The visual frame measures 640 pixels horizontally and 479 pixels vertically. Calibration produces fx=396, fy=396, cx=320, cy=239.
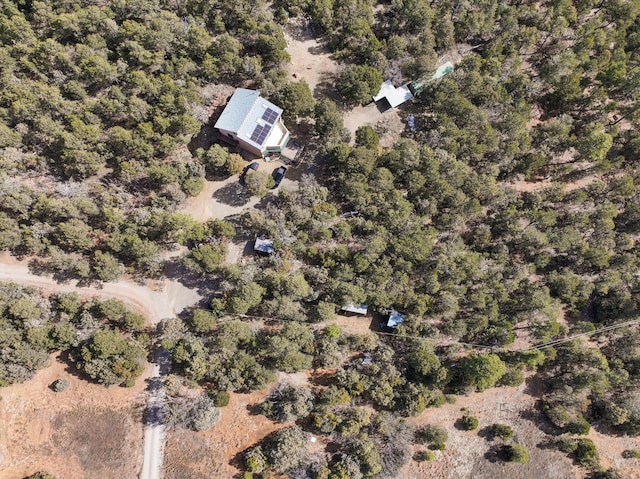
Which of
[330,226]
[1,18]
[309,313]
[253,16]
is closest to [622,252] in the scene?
[330,226]

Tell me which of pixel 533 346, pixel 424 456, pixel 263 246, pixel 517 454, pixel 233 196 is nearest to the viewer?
pixel 517 454

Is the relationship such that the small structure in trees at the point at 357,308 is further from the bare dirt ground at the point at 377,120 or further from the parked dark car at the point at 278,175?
the bare dirt ground at the point at 377,120

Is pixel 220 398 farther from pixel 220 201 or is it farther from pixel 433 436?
pixel 433 436

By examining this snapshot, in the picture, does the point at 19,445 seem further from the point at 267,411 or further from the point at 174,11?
the point at 174,11

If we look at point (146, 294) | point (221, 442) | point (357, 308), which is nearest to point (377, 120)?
point (357, 308)

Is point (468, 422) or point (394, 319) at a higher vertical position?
point (394, 319)

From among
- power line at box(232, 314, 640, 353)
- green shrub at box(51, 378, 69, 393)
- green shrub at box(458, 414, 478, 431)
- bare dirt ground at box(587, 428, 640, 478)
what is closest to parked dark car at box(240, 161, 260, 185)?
power line at box(232, 314, 640, 353)
